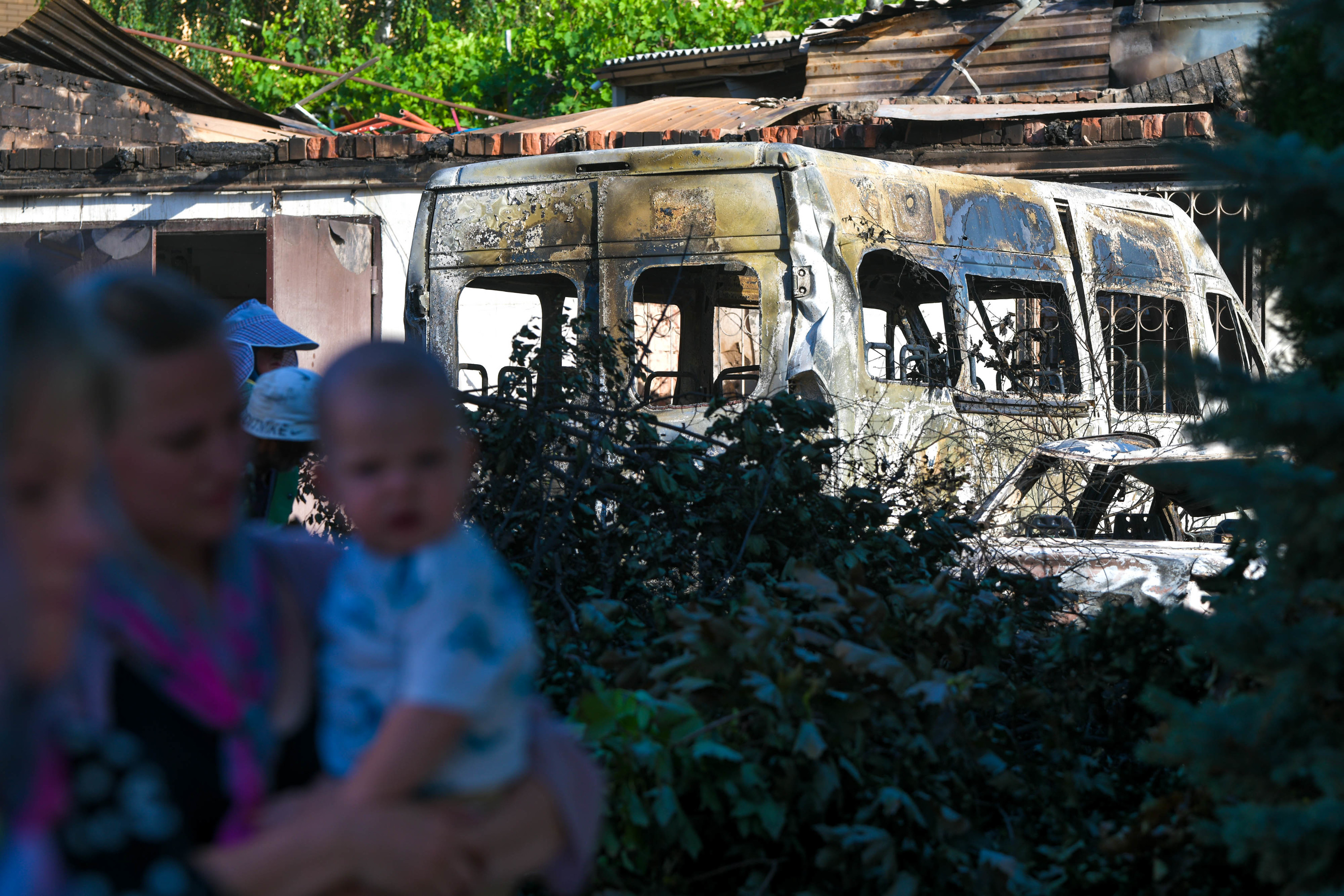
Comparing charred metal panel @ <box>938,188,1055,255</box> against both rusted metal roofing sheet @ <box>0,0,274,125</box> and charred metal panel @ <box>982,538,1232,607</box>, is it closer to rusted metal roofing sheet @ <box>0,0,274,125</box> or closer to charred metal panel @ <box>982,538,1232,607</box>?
charred metal panel @ <box>982,538,1232,607</box>

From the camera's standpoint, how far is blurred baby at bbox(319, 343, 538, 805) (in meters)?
1.33

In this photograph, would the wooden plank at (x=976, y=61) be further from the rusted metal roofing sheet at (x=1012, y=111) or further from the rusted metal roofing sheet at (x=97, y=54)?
the rusted metal roofing sheet at (x=97, y=54)

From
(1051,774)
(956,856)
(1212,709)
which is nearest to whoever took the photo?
(1212,709)

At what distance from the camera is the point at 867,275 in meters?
7.17

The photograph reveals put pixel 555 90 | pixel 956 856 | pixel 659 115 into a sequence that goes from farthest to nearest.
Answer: pixel 555 90 < pixel 659 115 < pixel 956 856

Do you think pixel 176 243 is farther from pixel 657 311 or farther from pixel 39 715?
pixel 39 715

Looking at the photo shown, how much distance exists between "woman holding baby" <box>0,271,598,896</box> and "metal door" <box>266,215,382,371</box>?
11.0m

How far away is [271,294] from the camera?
1206 centimetres

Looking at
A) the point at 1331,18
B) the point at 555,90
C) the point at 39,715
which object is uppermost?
the point at 555,90

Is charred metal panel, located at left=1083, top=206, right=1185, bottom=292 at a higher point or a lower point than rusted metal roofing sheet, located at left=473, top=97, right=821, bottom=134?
lower

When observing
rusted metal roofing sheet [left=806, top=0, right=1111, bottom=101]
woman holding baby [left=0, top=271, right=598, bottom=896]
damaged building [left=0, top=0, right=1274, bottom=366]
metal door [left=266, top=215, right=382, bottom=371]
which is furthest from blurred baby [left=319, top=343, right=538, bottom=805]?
rusted metal roofing sheet [left=806, top=0, right=1111, bottom=101]

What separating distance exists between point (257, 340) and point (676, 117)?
9597 millimetres

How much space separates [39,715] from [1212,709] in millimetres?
2020

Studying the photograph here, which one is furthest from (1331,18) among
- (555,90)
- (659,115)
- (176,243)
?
(555,90)
